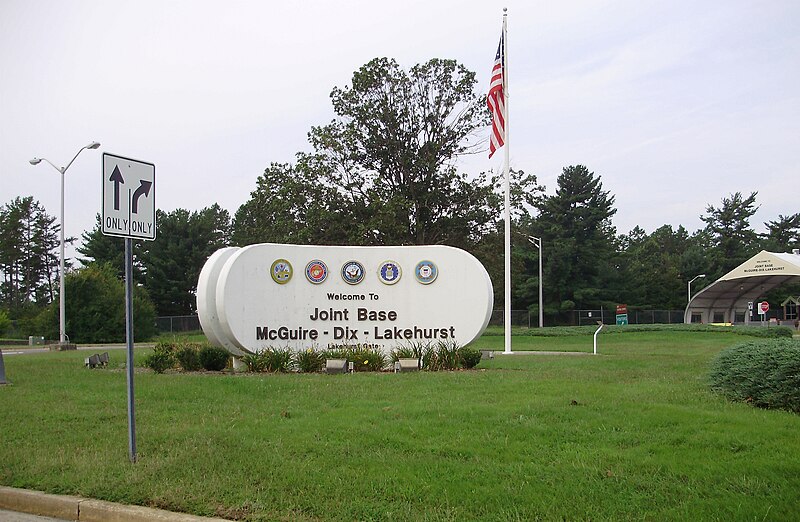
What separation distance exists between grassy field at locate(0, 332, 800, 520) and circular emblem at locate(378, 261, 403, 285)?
22.5 feet

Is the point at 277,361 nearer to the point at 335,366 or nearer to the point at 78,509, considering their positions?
the point at 335,366

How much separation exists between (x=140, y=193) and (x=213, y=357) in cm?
936

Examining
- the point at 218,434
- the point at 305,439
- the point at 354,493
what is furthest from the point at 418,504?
the point at 218,434

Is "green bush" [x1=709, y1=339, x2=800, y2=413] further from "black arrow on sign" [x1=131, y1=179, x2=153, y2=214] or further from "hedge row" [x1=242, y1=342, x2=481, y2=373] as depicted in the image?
"black arrow on sign" [x1=131, y1=179, x2=153, y2=214]

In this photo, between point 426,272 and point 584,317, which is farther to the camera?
point 584,317

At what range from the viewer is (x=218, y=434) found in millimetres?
8320

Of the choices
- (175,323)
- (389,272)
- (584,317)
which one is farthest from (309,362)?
(584,317)

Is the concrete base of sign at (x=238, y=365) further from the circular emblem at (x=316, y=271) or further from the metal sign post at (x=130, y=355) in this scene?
the metal sign post at (x=130, y=355)

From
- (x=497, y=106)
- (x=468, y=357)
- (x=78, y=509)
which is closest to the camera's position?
(x=78, y=509)

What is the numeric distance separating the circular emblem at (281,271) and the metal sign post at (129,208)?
32.5ft

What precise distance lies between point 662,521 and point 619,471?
1.04 meters

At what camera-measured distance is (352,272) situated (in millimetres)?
18297

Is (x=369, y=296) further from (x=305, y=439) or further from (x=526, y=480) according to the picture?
Result: (x=526, y=480)

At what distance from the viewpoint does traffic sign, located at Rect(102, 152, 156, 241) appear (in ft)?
24.0
